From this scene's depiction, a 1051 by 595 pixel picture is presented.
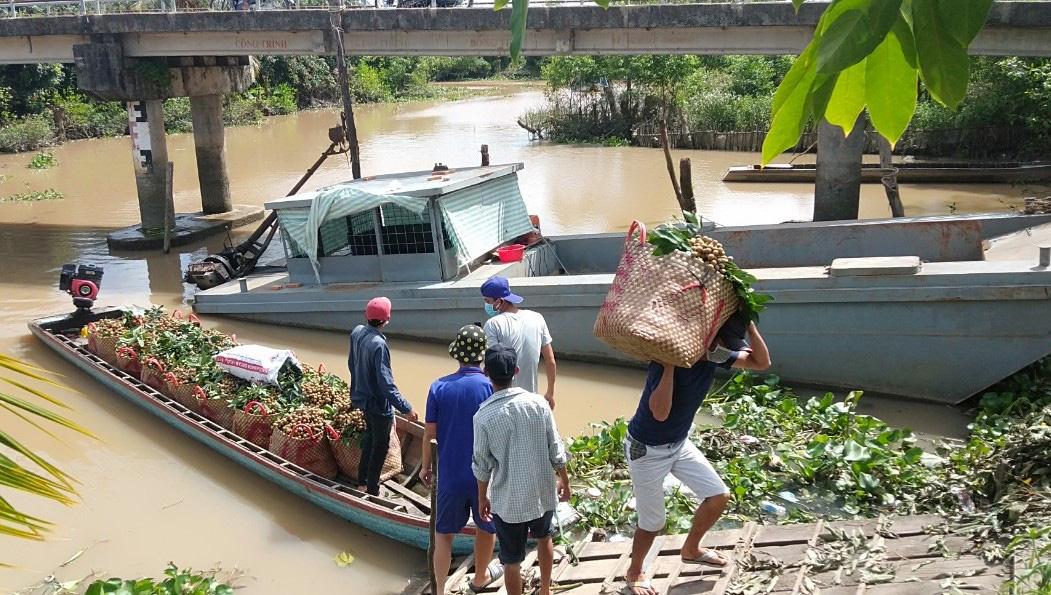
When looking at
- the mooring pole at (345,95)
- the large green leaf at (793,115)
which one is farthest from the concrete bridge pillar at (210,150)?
the large green leaf at (793,115)

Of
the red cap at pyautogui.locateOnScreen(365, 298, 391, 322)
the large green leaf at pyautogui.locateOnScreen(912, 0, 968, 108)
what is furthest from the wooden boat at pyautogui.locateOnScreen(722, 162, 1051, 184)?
the large green leaf at pyautogui.locateOnScreen(912, 0, 968, 108)

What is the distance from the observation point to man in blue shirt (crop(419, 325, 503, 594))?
186 inches

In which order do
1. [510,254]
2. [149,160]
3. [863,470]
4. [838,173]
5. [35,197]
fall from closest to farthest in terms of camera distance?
[863,470] → [510,254] → [838,173] → [149,160] → [35,197]

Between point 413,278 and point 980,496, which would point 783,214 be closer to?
point 413,278

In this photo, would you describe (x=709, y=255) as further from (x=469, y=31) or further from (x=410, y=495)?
(x=469, y=31)

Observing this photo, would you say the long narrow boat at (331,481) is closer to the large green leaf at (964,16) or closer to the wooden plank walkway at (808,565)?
the wooden plank walkway at (808,565)

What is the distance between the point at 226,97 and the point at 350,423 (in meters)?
36.3

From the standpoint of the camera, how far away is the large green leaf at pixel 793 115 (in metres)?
1.25

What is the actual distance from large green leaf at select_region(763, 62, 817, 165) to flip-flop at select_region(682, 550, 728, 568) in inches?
148

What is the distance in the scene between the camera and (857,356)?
859cm

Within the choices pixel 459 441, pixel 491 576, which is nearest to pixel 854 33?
pixel 459 441

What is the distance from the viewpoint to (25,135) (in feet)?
107

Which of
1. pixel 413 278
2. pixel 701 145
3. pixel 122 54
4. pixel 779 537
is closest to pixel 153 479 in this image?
pixel 413 278

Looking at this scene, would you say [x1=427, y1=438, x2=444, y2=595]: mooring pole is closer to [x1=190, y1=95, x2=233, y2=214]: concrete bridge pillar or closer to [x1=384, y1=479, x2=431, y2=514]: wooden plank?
[x1=384, y1=479, x2=431, y2=514]: wooden plank
